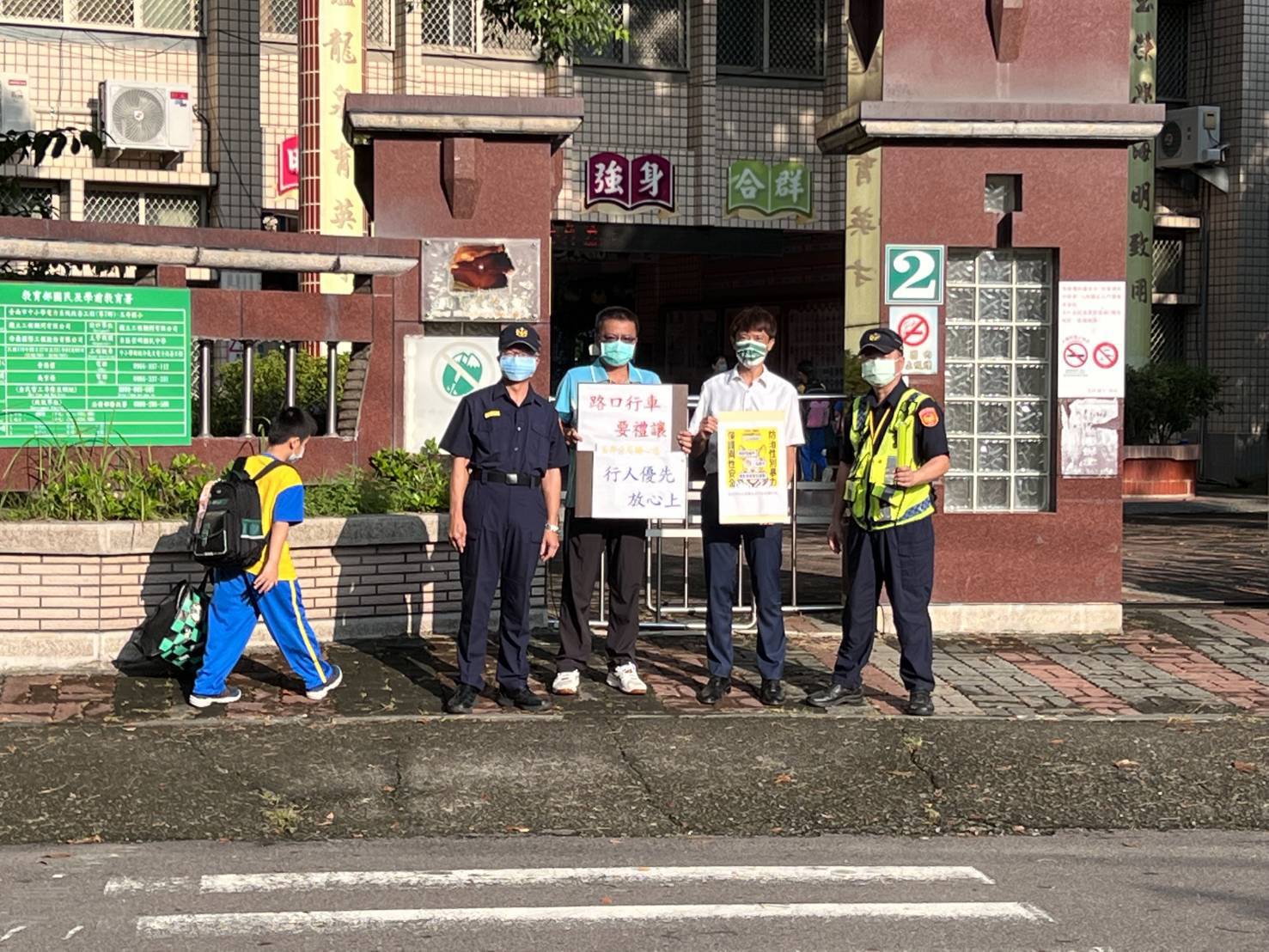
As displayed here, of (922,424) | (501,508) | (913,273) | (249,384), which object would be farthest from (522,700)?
(913,273)

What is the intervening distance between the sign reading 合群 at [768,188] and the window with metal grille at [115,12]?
7303 millimetres

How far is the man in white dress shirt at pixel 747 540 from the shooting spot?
29.7ft

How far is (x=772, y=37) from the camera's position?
997 inches

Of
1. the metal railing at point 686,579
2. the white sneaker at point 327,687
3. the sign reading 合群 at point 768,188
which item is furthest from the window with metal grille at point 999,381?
the sign reading 合群 at point 768,188

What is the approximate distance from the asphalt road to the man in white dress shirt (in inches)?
86.9

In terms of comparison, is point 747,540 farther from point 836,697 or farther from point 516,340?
point 516,340

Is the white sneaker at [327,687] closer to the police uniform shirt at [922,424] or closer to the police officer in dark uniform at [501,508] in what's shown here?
the police officer in dark uniform at [501,508]

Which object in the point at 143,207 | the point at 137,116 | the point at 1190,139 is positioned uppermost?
the point at 1190,139

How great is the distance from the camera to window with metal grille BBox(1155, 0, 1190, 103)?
27.8 m

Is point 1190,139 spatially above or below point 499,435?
above

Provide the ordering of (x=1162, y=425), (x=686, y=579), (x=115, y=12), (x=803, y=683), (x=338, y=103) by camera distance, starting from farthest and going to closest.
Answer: (x=1162, y=425) < (x=115, y=12) < (x=338, y=103) < (x=686, y=579) < (x=803, y=683)

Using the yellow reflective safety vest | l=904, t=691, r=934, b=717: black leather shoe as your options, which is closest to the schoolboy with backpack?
the yellow reflective safety vest

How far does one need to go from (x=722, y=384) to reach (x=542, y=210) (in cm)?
264

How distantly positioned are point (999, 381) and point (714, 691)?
3314 millimetres
